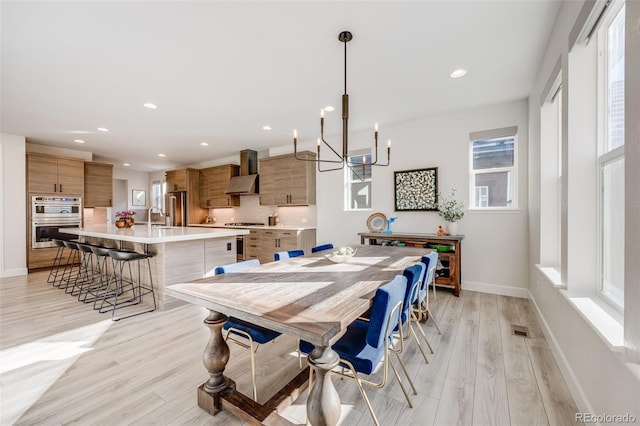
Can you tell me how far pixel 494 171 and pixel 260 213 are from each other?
16.6 feet

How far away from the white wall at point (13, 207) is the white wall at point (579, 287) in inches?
321

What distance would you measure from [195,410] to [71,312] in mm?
2792

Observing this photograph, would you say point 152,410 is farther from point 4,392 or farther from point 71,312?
point 71,312

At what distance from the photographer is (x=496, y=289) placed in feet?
12.5

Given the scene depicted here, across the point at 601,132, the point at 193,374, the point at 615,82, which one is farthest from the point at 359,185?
the point at 193,374

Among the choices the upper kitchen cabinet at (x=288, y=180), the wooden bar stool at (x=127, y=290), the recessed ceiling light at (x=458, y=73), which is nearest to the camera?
the recessed ceiling light at (x=458, y=73)

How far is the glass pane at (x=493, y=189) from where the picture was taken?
3824mm

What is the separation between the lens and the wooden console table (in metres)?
3.72

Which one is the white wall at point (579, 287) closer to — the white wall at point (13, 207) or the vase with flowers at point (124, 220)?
the vase with flowers at point (124, 220)

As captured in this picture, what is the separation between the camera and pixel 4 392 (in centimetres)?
181

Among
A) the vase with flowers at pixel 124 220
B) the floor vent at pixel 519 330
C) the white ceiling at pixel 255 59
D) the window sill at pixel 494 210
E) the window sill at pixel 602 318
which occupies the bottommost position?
the floor vent at pixel 519 330

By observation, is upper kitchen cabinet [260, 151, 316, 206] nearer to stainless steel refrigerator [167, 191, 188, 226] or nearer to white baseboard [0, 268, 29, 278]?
stainless steel refrigerator [167, 191, 188, 226]

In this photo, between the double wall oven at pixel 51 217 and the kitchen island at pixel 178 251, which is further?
the double wall oven at pixel 51 217

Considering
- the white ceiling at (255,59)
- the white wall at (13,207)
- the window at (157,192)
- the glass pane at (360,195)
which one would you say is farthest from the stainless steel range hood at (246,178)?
the window at (157,192)
